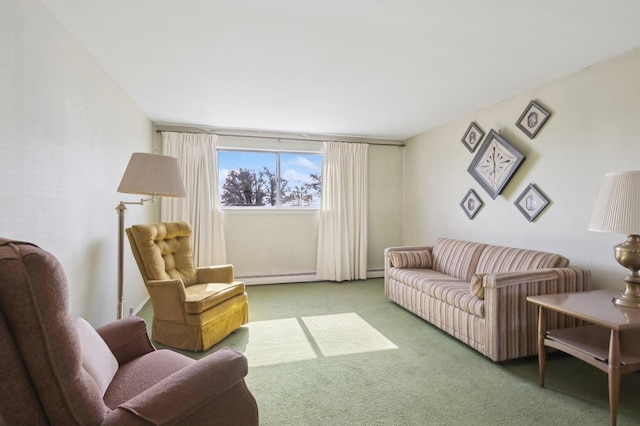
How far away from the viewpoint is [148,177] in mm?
2414

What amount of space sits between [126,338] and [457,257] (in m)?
3.28

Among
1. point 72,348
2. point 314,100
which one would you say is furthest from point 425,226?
point 72,348

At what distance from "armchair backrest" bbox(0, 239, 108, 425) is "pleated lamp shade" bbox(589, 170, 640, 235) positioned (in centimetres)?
258

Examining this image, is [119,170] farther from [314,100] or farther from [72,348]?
[72,348]

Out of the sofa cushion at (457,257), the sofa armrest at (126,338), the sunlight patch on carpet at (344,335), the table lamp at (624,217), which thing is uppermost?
the table lamp at (624,217)

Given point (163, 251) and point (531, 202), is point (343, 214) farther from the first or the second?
point (163, 251)

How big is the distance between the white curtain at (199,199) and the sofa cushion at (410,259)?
242 cm

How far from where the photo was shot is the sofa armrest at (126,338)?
1653 millimetres

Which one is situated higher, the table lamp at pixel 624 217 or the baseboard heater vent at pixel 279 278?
the table lamp at pixel 624 217

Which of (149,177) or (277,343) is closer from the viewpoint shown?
(149,177)

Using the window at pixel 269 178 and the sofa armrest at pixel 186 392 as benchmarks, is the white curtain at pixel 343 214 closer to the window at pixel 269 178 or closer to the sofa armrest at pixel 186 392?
the window at pixel 269 178

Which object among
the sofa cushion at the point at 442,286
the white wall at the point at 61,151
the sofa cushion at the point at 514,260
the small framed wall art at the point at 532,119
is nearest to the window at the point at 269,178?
the white wall at the point at 61,151

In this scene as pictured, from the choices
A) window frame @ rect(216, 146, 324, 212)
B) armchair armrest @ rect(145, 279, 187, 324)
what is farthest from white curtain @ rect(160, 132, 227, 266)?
armchair armrest @ rect(145, 279, 187, 324)

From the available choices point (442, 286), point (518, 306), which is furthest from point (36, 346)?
point (442, 286)
